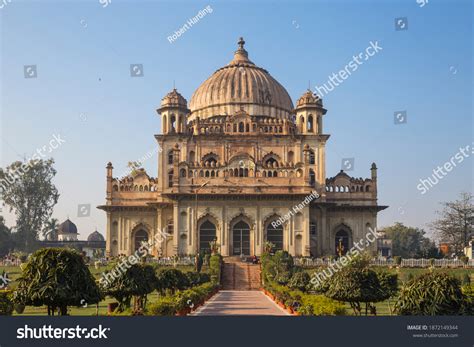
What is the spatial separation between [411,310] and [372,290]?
13.8 ft

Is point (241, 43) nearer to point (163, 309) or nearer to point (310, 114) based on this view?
point (310, 114)

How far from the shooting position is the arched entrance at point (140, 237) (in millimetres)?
56156

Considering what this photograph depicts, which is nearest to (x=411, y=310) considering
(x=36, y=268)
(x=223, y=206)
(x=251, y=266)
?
(x=36, y=268)

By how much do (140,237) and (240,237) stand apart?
9.57 metres

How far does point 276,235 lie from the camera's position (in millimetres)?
51719

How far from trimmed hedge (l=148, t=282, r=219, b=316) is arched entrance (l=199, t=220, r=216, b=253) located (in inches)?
747

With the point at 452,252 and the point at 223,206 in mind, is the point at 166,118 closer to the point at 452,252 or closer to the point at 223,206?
the point at 223,206

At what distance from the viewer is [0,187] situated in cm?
5984

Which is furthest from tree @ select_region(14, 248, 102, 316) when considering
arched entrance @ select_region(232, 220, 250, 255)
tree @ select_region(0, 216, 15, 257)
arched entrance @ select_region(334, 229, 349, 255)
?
tree @ select_region(0, 216, 15, 257)

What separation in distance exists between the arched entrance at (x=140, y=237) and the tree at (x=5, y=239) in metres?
12.9

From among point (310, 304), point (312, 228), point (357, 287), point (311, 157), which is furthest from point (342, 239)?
point (357, 287)

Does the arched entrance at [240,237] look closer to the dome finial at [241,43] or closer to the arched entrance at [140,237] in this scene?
the arched entrance at [140,237]

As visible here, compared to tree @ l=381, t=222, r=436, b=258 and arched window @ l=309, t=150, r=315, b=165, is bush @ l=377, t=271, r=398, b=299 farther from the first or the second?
tree @ l=381, t=222, r=436, b=258

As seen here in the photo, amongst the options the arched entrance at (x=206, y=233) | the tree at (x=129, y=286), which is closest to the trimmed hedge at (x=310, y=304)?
the tree at (x=129, y=286)
